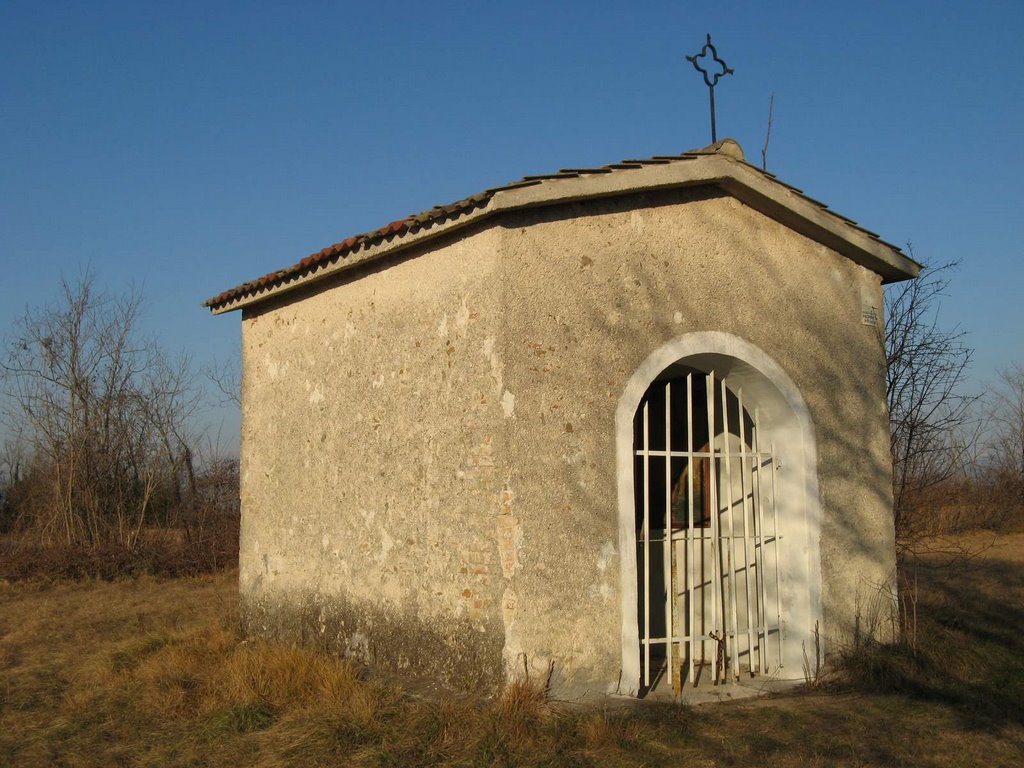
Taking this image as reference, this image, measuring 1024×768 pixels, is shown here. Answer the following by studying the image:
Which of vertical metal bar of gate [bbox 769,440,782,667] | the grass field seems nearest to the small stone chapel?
vertical metal bar of gate [bbox 769,440,782,667]

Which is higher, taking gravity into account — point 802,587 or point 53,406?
point 53,406

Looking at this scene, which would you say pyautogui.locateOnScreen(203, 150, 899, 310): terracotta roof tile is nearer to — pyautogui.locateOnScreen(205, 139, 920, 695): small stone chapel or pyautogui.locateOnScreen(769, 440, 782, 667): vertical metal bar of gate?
pyautogui.locateOnScreen(205, 139, 920, 695): small stone chapel

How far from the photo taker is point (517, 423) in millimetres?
6062

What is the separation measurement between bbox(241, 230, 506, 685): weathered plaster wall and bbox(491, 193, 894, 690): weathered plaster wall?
10.2 inches

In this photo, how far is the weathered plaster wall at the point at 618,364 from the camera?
607 centimetres

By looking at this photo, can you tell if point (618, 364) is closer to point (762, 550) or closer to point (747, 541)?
point (747, 541)

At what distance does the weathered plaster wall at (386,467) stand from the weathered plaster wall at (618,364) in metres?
0.26

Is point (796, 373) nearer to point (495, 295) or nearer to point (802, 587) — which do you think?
point (802, 587)

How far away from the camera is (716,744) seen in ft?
18.0

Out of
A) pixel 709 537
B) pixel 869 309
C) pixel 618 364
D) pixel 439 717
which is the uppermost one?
pixel 869 309

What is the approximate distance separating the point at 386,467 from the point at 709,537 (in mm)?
2792

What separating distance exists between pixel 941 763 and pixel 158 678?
574 cm

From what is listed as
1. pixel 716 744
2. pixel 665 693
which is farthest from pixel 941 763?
pixel 665 693

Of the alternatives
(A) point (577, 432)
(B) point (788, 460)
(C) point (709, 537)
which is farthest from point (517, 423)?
(B) point (788, 460)
